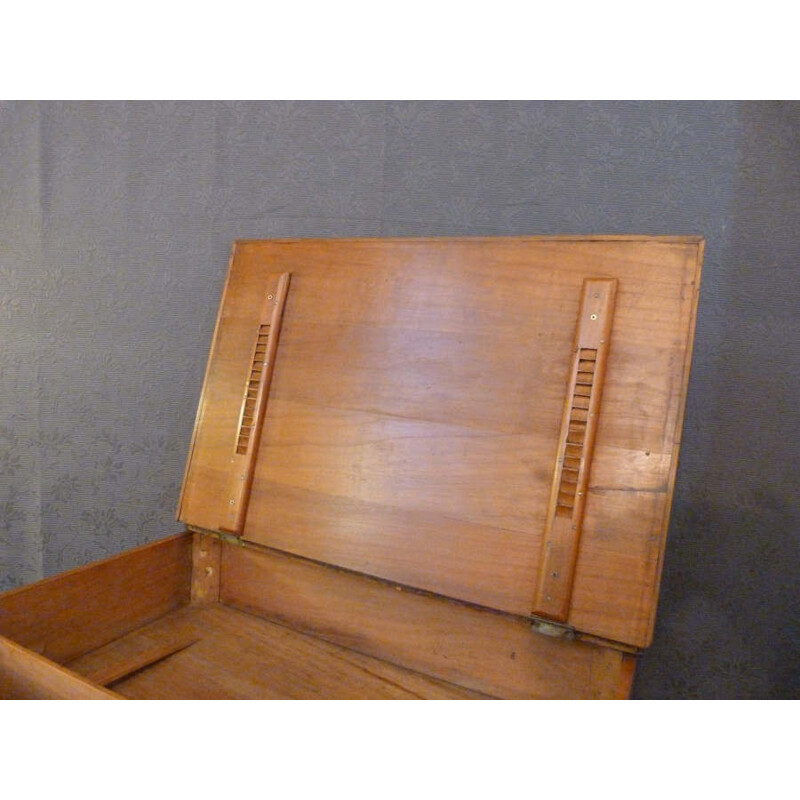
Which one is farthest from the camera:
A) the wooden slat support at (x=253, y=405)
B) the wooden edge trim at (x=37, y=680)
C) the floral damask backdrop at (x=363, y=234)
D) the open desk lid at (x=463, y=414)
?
the floral damask backdrop at (x=363, y=234)

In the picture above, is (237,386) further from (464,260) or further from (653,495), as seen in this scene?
(653,495)

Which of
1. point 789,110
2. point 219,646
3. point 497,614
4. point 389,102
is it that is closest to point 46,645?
point 219,646

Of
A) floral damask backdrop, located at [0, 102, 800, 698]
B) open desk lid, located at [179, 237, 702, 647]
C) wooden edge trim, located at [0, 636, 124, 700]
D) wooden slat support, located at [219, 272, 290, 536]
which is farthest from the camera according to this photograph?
floral damask backdrop, located at [0, 102, 800, 698]

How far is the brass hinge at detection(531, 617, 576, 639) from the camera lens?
81 centimetres

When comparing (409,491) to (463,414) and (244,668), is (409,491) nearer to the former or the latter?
(463,414)

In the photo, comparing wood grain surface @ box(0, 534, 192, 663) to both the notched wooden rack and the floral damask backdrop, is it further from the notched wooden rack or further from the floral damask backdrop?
the floral damask backdrop

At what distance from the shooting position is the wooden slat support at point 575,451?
81 centimetres

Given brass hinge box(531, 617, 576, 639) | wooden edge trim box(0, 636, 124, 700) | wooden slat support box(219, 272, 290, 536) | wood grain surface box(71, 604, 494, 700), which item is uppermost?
wooden slat support box(219, 272, 290, 536)

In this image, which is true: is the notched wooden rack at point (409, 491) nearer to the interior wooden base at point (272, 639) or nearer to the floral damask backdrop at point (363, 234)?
the interior wooden base at point (272, 639)

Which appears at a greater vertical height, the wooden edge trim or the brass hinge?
the brass hinge

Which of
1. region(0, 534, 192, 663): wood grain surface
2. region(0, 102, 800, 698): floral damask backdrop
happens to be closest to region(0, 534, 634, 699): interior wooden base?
region(0, 534, 192, 663): wood grain surface

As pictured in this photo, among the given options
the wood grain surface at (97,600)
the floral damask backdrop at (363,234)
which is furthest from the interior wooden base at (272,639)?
the floral damask backdrop at (363,234)

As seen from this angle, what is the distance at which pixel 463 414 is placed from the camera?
3.07 feet

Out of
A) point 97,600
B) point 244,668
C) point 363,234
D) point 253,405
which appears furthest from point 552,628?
point 363,234
